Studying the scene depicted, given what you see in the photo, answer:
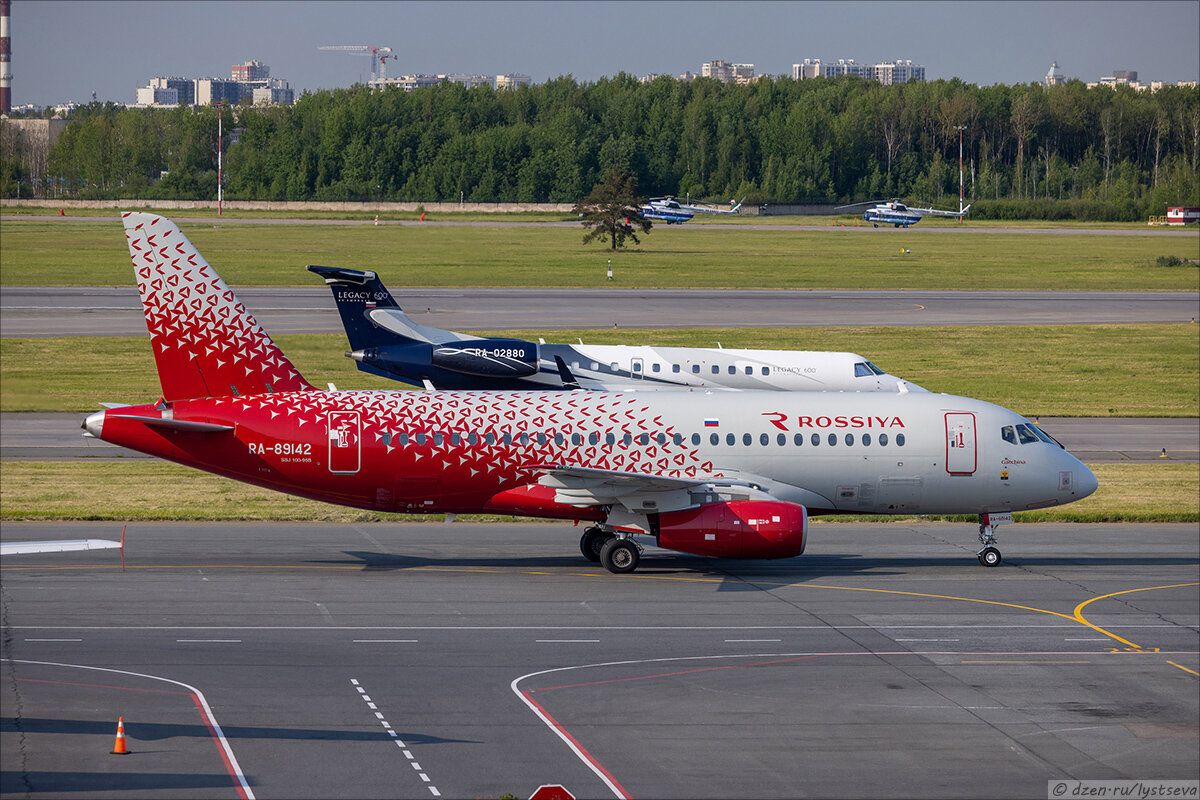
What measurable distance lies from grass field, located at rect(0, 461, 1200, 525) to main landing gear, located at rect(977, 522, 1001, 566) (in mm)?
4659

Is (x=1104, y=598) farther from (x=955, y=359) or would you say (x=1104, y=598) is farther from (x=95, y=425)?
(x=955, y=359)

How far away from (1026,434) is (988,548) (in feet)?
10.4

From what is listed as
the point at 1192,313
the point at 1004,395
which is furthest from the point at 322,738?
the point at 1192,313

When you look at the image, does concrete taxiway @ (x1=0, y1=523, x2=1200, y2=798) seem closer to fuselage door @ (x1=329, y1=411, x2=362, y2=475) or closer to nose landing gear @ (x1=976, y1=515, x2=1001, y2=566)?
nose landing gear @ (x1=976, y1=515, x2=1001, y2=566)

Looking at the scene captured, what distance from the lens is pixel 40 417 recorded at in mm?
56781

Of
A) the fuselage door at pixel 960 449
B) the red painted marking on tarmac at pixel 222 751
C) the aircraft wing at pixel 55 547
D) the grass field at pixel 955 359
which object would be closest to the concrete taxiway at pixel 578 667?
the red painted marking on tarmac at pixel 222 751

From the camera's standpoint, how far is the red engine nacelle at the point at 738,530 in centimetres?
3297

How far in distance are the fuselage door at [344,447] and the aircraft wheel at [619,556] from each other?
6607 millimetres

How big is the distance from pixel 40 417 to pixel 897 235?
448 feet

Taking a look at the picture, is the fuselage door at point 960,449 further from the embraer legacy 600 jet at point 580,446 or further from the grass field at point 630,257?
the grass field at point 630,257

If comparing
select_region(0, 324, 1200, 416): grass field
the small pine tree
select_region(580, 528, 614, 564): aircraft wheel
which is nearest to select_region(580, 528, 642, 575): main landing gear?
select_region(580, 528, 614, 564): aircraft wheel

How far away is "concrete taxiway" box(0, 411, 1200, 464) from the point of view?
163 feet

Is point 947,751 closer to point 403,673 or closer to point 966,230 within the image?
point 403,673

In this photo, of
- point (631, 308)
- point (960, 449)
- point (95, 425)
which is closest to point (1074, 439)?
point (960, 449)
